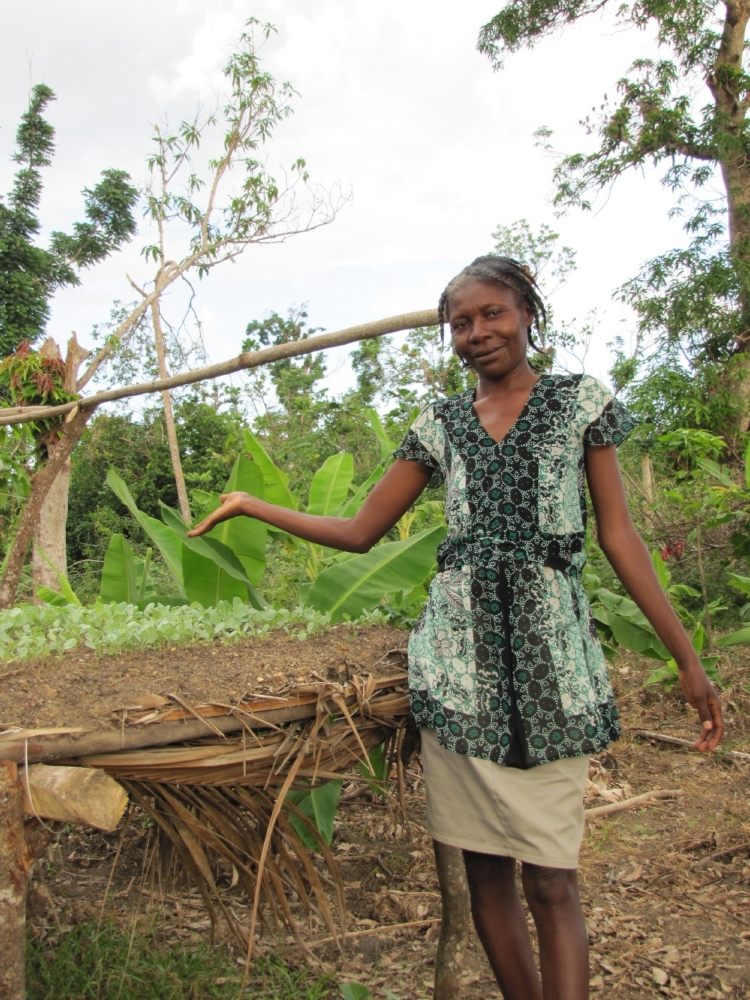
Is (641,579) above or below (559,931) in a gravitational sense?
above

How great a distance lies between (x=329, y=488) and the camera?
9.30 feet

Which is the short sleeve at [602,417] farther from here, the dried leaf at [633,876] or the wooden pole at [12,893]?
the dried leaf at [633,876]

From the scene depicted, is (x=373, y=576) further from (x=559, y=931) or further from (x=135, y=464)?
(x=135, y=464)

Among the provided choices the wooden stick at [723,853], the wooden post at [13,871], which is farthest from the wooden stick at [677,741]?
the wooden post at [13,871]

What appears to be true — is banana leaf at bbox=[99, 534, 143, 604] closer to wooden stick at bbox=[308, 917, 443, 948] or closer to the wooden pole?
wooden stick at bbox=[308, 917, 443, 948]

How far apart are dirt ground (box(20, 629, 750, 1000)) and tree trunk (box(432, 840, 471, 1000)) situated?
0.22 metres

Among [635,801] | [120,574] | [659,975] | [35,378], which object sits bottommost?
[659,975]

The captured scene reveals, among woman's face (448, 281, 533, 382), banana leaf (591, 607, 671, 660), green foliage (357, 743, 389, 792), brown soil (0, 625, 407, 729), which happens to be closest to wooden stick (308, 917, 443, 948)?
green foliage (357, 743, 389, 792)

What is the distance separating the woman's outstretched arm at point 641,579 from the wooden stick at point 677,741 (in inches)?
70.0

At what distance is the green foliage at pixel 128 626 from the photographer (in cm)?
175

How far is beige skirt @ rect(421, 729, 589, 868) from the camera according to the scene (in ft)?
4.68

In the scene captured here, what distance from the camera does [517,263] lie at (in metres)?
1.67

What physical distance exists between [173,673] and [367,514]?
535mm

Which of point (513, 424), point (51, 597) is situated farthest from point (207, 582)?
point (513, 424)
